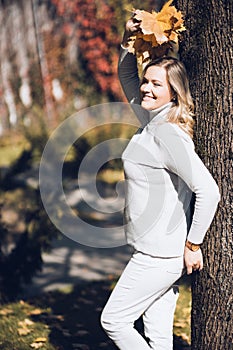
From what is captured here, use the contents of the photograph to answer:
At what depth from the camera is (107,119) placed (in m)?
12.6

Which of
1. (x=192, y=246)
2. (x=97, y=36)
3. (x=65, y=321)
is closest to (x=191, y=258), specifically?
(x=192, y=246)

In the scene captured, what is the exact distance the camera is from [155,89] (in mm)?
3275

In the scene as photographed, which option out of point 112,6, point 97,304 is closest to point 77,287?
point 97,304

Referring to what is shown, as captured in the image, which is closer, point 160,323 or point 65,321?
point 160,323

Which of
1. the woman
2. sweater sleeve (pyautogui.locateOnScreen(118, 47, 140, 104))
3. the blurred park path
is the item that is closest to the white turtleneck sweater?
the woman

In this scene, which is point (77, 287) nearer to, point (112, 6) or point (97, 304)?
point (97, 304)

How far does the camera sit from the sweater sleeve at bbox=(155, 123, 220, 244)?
10.1 ft

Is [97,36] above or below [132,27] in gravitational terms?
above

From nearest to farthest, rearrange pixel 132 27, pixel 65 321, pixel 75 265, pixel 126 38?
pixel 132 27 < pixel 126 38 < pixel 65 321 < pixel 75 265

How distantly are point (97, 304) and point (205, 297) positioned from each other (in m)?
2.38

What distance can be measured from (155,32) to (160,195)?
76cm

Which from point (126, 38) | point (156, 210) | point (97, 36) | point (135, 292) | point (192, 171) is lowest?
point (135, 292)

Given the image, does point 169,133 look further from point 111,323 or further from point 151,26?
point 111,323

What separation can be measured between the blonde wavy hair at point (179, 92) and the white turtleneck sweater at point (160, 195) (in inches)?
2.0
